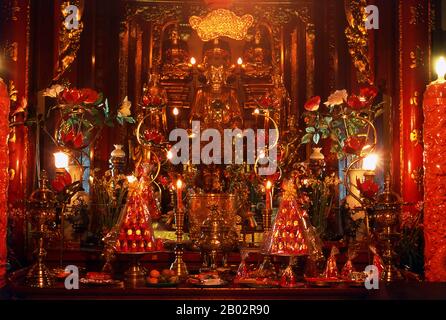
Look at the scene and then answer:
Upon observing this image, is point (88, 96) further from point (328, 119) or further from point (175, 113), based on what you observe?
point (328, 119)

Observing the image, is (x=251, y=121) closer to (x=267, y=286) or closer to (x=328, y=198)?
(x=328, y=198)

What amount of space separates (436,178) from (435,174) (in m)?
0.02

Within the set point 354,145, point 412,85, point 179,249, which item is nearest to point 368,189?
point 354,145

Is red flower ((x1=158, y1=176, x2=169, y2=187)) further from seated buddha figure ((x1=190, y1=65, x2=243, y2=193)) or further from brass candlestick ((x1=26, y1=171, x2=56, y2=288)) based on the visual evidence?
brass candlestick ((x1=26, y1=171, x2=56, y2=288))

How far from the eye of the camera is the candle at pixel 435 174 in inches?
112

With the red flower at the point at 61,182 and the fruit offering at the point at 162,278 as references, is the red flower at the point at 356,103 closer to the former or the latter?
the fruit offering at the point at 162,278

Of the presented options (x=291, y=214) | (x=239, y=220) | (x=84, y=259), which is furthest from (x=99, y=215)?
(x=291, y=214)

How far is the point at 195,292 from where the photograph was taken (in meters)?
2.14

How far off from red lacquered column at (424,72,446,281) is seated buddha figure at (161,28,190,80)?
1.88 m

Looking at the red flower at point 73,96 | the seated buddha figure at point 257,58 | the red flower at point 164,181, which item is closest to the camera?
the red flower at point 73,96

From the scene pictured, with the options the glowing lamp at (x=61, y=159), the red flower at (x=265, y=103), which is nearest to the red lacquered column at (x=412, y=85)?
the red flower at (x=265, y=103)

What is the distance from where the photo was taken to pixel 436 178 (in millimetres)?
2848

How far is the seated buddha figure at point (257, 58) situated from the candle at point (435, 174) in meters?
1.60
